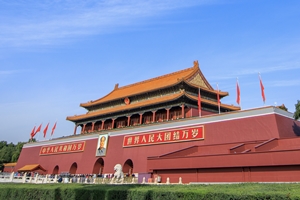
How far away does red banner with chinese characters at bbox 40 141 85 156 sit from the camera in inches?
1103

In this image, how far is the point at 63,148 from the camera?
98.3 ft

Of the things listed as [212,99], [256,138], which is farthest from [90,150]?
[256,138]

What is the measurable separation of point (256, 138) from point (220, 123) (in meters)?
2.70

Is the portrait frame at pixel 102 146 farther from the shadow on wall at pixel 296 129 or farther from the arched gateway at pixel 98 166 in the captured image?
the shadow on wall at pixel 296 129

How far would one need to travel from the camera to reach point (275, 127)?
1541 centimetres

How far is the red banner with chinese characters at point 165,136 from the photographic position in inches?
741

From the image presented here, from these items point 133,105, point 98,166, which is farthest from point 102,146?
point 133,105

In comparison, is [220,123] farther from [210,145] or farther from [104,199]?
[104,199]

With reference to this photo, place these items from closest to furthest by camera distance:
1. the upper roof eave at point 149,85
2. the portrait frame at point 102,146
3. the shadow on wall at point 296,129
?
the shadow on wall at point 296,129 < the portrait frame at point 102,146 < the upper roof eave at point 149,85

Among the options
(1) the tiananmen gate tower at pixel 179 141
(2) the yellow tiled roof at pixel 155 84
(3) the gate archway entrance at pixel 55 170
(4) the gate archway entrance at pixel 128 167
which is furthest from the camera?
(3) the gate archway entrance at pixel 55 170

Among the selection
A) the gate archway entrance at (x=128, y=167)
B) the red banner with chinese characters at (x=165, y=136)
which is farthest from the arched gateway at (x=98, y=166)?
the red banner with chinese characters at (x=165, y=136)

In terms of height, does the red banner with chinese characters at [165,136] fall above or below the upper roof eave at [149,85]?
below

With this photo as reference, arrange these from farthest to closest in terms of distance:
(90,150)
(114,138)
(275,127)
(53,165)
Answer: (53,165) < (90,150) < (114,138) < (275,127)

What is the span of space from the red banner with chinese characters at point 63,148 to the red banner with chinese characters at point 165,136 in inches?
271
